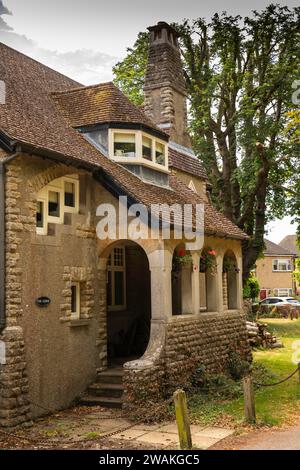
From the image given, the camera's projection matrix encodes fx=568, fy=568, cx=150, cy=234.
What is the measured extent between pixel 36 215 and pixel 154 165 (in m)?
4.93

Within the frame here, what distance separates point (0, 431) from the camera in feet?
33.2

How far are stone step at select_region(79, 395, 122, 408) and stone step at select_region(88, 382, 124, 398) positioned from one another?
0.39ft

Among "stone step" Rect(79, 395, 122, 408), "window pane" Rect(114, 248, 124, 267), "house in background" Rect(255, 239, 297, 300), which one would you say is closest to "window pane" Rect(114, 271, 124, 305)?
"window pane" Rect(114, 248, 124, 267)

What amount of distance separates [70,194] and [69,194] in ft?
0.10

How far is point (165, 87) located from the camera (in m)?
20.7

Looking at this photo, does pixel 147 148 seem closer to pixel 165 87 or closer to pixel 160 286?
pixel 160 286

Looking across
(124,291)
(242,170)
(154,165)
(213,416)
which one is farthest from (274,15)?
(213,416)

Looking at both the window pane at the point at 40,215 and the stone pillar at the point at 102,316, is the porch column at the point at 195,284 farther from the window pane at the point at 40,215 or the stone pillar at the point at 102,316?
the window pane at the point at 40,215

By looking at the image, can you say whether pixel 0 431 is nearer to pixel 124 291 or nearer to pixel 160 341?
pixel 160 341

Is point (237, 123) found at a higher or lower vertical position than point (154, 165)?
higher

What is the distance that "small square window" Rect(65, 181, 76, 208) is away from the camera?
45.6 feet

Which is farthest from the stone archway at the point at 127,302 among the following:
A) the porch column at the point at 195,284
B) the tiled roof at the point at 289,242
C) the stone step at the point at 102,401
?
the tiled roof at the point at 289,242

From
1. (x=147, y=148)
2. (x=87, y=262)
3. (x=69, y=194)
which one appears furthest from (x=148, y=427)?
(x=147, y=148)
